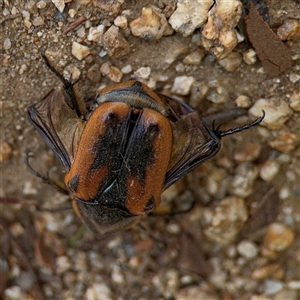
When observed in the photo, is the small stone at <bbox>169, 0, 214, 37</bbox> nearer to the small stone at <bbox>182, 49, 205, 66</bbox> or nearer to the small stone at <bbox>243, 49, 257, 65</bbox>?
the small stone at <bbox>182, 49, 205, 66</bbox>

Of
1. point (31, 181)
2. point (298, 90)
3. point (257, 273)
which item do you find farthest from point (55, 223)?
point (298, 90)

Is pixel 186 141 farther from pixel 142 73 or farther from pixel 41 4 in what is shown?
pixel 41 4

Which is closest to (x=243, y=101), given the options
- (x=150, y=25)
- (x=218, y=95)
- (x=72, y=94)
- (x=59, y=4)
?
(x=218, y=95)

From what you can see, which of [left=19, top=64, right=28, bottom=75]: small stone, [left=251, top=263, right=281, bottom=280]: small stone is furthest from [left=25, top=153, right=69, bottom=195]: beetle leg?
[left=251, top=263, right=281, bottom=280]: small stone

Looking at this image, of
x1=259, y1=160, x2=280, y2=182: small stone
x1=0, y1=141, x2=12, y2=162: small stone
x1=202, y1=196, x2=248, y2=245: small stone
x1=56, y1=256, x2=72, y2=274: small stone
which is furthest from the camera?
x1=56, y1=256, x2=72, y2=274: small stone

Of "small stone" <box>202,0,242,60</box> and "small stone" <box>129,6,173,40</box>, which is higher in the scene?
"small stone" <box>129,6,173,40</box>
